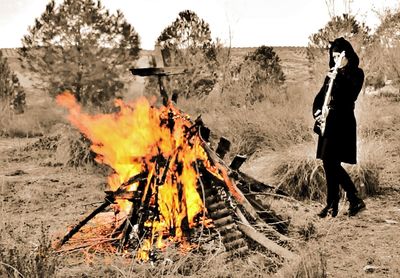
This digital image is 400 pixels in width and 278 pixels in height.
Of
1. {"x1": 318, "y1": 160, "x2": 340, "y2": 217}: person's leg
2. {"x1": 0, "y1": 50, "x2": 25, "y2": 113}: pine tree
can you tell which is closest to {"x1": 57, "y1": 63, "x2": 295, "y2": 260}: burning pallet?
{"x1": 318, "y1": 160, "x2": 340, "y2": 217}: person's leg

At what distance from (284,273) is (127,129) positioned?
2166 mm

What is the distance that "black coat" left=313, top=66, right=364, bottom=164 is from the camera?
502cm

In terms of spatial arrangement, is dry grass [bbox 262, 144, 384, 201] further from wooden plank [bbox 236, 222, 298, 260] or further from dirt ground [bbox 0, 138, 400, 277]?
wooden plank [bbox 236, 222, 298, 260]

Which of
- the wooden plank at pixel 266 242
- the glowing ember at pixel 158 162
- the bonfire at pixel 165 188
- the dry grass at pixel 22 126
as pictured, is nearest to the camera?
the wooden plank at pixel 266 242

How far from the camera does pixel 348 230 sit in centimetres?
485

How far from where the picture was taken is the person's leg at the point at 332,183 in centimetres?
516

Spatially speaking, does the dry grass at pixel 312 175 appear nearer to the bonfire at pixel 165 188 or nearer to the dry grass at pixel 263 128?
the dry grass at pixel 263 128

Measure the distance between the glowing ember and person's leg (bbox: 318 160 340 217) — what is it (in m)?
1.32

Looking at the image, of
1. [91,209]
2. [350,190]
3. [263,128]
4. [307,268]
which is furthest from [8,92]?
[307,268]

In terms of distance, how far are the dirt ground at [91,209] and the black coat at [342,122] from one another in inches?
27.0

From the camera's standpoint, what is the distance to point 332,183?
17.1 ft

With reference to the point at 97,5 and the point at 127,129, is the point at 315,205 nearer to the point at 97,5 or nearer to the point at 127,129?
the point at 127,129

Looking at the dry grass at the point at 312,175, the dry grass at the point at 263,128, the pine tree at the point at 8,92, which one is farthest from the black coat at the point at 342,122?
the pine tree at the point at 8,92

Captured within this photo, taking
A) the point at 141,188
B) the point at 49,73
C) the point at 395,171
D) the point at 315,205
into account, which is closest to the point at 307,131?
the point at 395,171
